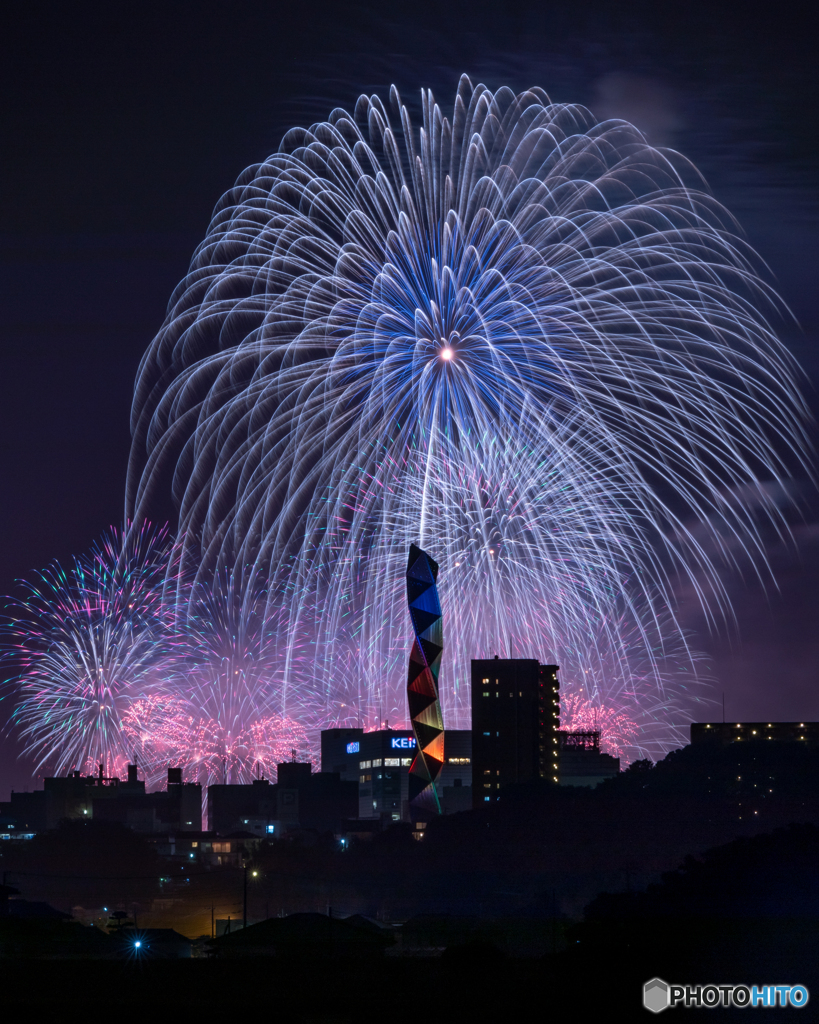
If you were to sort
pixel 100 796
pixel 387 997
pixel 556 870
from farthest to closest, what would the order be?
pixel 100 796
pixel 556 870
pixel 387 997

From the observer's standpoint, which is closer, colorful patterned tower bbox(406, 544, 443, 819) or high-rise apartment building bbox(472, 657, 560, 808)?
colorful patterned tower bbox(406, 544, 443, 819)

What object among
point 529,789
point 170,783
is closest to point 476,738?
point 529,789

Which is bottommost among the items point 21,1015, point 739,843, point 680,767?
point 21,1015

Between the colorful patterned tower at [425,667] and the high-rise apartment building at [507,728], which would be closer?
the colorful patterned tower at [425,667]

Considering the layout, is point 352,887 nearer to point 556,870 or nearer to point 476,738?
point 556,870

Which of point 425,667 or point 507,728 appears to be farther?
point 507,728
